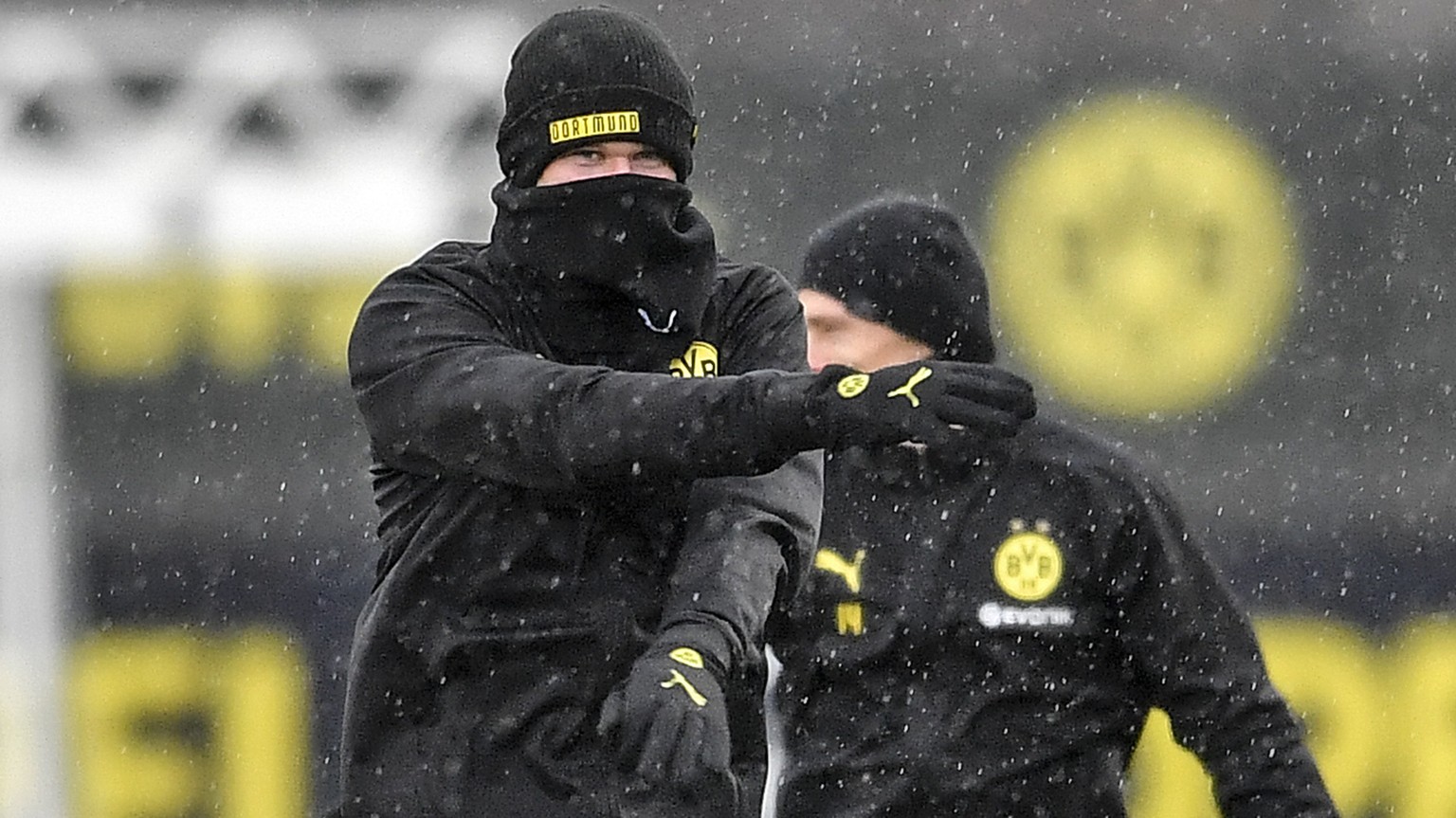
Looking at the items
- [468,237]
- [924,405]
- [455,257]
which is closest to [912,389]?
[924,405]

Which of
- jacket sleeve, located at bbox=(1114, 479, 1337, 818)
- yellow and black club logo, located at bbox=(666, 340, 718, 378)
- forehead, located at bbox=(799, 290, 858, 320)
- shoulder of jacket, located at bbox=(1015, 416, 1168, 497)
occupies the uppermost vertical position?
forehead, located at bbox=(799, 290, 858, 320)

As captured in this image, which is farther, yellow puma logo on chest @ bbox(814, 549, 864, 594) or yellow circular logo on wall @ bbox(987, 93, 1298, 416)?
yellow circular logo on wall @ bbox(987, 93, 1298, 416)

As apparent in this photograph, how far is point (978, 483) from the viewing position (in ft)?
13.9

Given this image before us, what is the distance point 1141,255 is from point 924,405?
→ 14.7 ft

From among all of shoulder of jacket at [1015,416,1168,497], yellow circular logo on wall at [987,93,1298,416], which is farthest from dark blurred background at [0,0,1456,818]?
shoulder of jacket at [1015,416,1168,497]

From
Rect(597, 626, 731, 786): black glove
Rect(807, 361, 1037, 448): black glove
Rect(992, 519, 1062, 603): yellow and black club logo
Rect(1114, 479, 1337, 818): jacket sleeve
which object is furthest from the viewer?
Rect(992, 519, 1062, 603): yellow and black club logo

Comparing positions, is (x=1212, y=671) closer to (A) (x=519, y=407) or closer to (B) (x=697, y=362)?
(B) (x=697, y=362)

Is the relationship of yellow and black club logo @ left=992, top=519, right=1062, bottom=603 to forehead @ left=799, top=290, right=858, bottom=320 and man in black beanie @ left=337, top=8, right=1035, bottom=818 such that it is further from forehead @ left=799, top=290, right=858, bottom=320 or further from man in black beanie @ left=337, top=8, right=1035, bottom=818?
man in black beanie @ left=337, top=8, right=1035, bottom=818

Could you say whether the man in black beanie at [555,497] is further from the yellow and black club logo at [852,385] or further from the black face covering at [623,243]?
the yellow and black club logo at [852,385]

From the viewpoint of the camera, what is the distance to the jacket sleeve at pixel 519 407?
2.75 m

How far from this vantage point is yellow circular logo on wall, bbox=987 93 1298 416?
6785 millimetres

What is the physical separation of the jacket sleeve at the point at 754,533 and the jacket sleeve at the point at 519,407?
16 centimetres

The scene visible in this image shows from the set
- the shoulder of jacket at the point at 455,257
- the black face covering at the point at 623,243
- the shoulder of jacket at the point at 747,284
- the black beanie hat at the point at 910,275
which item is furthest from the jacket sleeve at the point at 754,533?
the black beanie hat at the point at 910,275

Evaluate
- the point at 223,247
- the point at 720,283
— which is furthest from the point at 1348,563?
the point at 720,283
